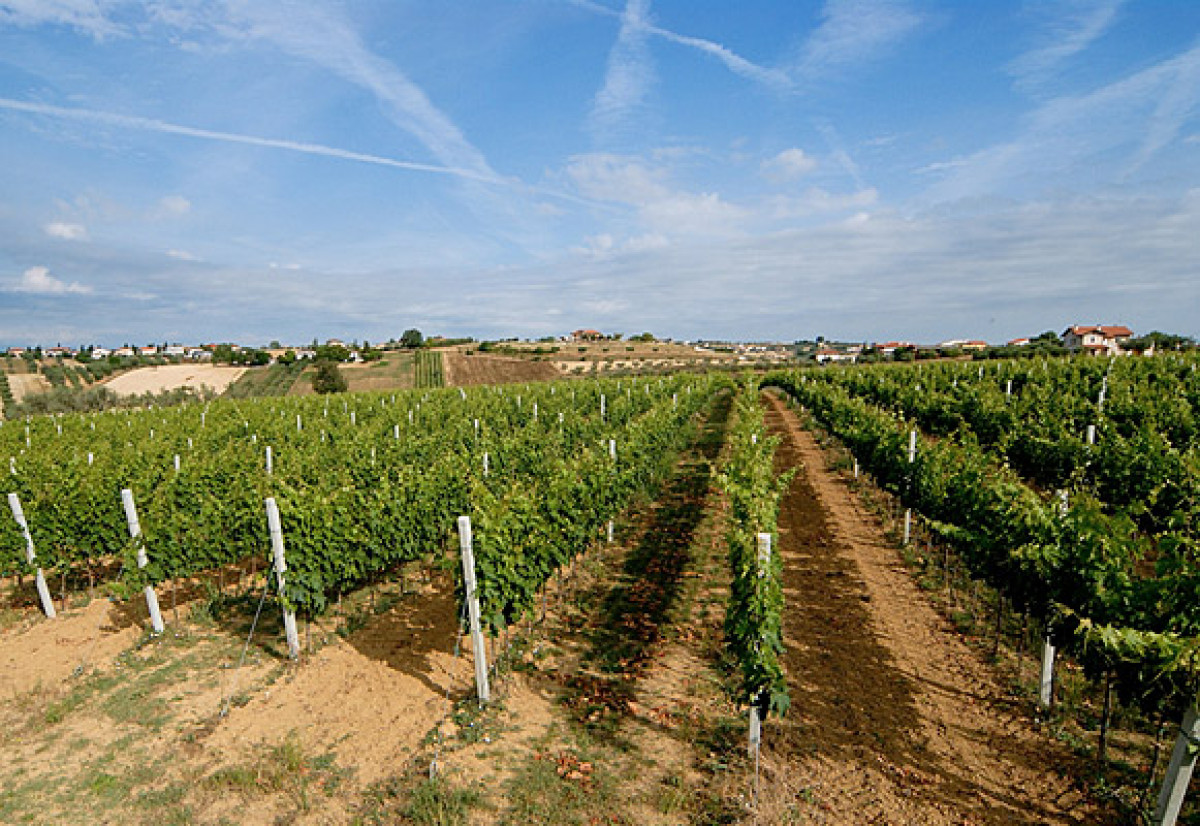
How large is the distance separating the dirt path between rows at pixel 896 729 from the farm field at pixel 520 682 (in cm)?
3

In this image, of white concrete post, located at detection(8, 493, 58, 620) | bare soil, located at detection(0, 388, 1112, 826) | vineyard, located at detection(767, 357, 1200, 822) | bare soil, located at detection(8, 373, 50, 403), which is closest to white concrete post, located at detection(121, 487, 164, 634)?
bare soil, located at detection(0, 388, 1112, 826)

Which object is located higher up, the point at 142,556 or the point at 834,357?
the point at 834,357

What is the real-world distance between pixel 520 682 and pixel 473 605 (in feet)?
3.63

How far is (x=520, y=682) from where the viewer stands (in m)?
5.97

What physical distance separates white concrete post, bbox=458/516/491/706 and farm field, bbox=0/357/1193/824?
0.16m

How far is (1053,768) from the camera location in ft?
14.8

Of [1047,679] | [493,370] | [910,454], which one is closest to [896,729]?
[1047,679]

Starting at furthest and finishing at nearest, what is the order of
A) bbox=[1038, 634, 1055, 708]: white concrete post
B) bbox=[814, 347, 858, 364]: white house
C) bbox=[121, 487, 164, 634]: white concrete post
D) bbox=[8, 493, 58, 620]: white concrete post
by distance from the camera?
1. bbox=[814, 347, 858, 364]: white house
2. bbox=[8, 493, 58, 620]: white concrete post
3. bbox=[121, 487, 164, 634]: white concrete post
4. bbox=[1038, 634, 1055, 708]: white concrete post

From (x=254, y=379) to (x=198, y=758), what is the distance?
214ft

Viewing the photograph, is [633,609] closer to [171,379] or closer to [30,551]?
[30,551]

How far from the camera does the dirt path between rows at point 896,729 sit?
4180 mm

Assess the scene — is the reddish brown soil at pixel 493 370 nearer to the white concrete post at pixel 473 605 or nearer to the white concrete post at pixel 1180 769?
the white concrete post at pixel 473 605

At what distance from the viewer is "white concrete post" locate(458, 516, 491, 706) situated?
5473 mm

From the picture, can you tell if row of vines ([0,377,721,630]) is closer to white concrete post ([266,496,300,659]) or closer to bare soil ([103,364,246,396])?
white concrete post ([266,496,300,659])
